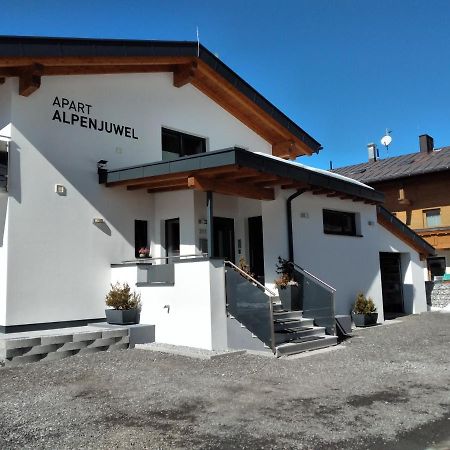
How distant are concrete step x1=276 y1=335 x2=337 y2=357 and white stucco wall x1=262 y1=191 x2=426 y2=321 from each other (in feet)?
5.86

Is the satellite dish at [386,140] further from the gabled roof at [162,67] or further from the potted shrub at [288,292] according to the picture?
the potted shrub at [288,292]

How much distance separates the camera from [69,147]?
10.8m

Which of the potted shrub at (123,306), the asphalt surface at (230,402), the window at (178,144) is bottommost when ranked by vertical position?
the asphalt surface at (230,402)

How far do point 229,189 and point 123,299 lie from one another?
10.7ft

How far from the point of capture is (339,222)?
44.7 feet

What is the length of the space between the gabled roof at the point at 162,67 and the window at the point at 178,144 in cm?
138

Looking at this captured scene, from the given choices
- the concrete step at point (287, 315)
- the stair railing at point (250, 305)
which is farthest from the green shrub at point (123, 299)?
the concrete step at point (287, 315)

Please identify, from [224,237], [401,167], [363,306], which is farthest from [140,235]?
[401,167]

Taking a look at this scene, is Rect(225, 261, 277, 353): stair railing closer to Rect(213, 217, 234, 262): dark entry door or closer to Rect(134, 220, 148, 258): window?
Rect(213, 217, 234, 262): dark entry door

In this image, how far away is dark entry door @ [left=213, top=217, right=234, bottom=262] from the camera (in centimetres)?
1214

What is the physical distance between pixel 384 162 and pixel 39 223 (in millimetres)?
23956

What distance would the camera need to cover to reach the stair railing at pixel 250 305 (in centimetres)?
898

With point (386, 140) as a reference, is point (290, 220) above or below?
below

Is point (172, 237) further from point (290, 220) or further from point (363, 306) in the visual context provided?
point (363, 306)
